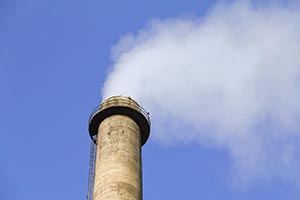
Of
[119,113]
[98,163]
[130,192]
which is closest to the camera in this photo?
[130,192]

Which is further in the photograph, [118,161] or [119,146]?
[119,146]

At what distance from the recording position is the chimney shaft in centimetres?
2273

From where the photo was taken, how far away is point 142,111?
87.0ft

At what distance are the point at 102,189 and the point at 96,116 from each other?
4.61 meters

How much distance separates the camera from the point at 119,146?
24.3 m

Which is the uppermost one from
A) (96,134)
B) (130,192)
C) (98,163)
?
(96,134)

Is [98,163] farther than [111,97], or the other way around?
[111,97]

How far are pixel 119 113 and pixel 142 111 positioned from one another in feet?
3.99

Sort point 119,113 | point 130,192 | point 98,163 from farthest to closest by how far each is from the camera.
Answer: point 119,113, point 98,163, point 130,192

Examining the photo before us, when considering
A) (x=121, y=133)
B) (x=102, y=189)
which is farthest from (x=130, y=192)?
(x=121, y=133)

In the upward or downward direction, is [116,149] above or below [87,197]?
above

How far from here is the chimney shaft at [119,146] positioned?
22.7m

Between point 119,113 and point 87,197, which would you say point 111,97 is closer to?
point 119,113

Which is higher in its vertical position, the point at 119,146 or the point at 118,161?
the point at 119,146
